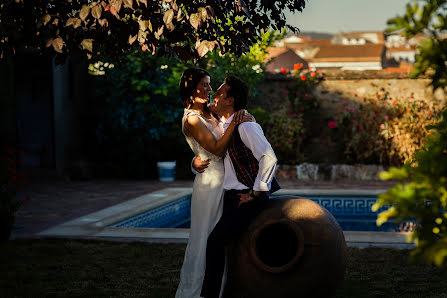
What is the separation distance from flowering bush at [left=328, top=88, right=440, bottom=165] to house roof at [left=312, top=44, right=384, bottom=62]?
43.4 m

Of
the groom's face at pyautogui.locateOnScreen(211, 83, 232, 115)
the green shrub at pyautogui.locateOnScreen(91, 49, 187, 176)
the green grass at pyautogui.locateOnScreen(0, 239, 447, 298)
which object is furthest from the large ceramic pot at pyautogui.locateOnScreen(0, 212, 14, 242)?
the green shrub at pyautogui.locateOnScreen(91, 49, 187, 176)

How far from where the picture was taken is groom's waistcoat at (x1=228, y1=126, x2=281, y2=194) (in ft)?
12.8

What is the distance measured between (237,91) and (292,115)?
8907 millimetres

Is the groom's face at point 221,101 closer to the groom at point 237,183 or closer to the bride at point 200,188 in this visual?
the groom at point 237,183

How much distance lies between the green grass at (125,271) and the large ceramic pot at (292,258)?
0.85 meters

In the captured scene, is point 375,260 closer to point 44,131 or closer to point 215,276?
point 215,276

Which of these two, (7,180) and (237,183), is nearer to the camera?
(237,183)

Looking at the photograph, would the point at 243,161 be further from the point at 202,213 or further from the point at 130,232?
the point at 130,232

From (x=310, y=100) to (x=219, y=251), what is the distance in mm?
9550

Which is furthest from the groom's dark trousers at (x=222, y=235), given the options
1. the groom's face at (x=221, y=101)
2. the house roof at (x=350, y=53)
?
the house roof at (x=350, y=53)

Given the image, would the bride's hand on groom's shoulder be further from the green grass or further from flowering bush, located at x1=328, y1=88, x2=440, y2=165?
flowering bush, located at x1=328, y1=88, x2=440, y2=165

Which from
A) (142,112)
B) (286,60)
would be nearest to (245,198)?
(142,112)

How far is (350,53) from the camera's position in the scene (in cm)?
5684

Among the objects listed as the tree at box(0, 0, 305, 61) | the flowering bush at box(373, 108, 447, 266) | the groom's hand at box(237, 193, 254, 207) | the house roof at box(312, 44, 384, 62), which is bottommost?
the groom's hand at box(237, 193, 254, 207)
